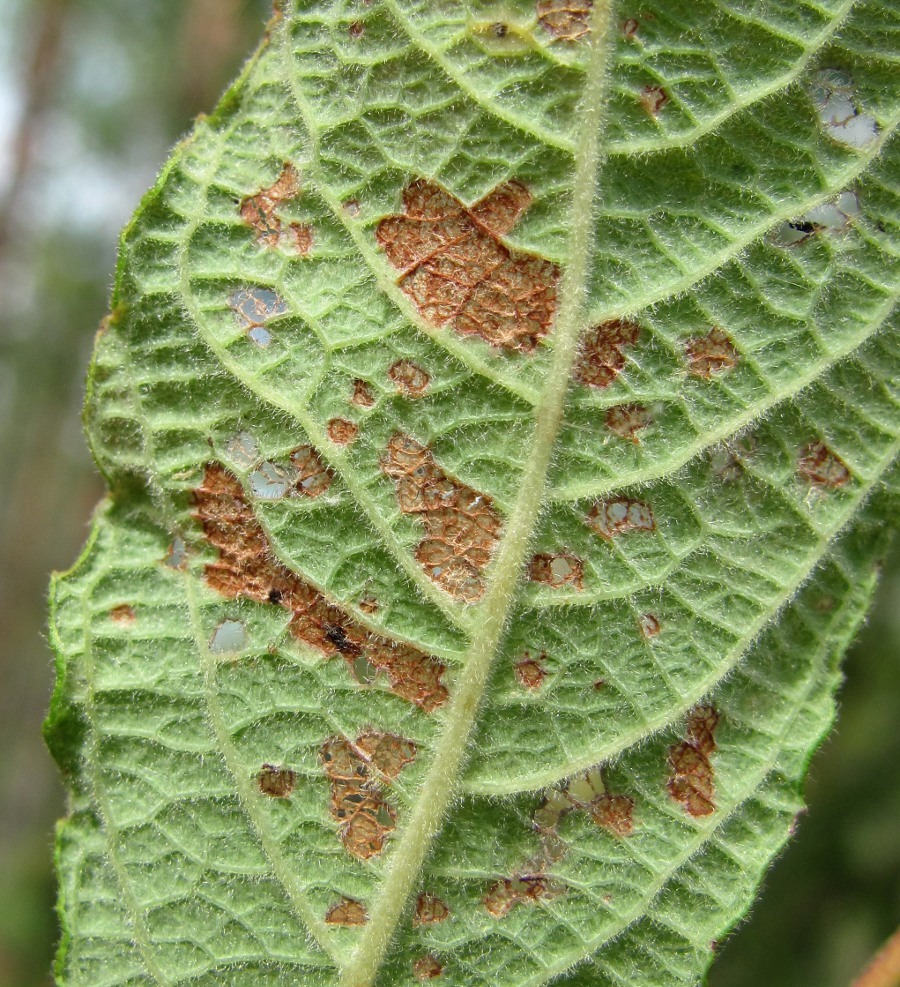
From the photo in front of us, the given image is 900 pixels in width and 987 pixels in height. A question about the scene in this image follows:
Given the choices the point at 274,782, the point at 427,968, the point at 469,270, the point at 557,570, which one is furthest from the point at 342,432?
the point at 427,968

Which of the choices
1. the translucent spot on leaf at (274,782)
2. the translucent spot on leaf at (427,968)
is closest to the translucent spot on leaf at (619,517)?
the translucent spot on leaf at (274,782)

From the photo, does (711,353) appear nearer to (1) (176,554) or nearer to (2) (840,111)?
(2) (840,111)

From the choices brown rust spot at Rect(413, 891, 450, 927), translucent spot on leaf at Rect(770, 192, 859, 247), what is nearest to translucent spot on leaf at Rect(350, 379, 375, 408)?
translucent spot on leaf at Rect(770, 192, 859, 247)

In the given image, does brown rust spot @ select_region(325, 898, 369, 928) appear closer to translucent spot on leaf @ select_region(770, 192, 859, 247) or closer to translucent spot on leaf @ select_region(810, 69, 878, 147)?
translucent spot on leaf @ select_region(770, 192, 859, 247)

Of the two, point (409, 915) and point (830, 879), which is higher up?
point (409, 915)

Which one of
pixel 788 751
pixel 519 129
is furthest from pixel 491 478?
pixel 788 751

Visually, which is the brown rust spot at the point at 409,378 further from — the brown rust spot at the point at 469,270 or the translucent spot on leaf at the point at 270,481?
the translucent spot on leaf at the point at 270,481

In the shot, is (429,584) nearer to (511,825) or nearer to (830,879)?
(511,825)
